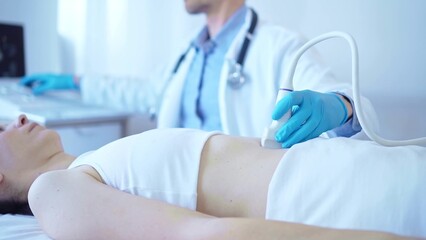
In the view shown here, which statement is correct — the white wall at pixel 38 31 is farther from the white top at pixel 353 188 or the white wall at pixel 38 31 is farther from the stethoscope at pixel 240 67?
the white top at pixel 353 188

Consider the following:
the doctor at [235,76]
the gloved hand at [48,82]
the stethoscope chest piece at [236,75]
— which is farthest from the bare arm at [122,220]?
the gloved hand at [48,82]

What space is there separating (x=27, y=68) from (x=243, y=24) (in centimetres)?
145

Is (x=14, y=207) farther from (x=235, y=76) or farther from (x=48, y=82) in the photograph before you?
→ (x=48, y=82)

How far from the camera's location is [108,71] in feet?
7.85

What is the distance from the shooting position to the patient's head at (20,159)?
973mm

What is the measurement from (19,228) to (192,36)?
1125 mm

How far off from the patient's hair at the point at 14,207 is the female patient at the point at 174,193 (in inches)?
9.7

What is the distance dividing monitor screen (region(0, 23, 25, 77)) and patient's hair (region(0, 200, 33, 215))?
148cm

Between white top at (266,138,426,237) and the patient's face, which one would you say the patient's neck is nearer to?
the patient's face

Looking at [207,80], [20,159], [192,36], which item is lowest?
[20,159]

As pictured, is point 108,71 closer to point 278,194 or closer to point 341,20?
point 341,20

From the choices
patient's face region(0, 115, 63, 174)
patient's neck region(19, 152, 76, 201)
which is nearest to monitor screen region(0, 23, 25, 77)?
patient's face region(0, 115, 63, 174)

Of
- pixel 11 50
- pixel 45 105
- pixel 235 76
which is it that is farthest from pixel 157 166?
pixel 11 50

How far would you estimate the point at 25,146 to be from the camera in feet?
3.31
